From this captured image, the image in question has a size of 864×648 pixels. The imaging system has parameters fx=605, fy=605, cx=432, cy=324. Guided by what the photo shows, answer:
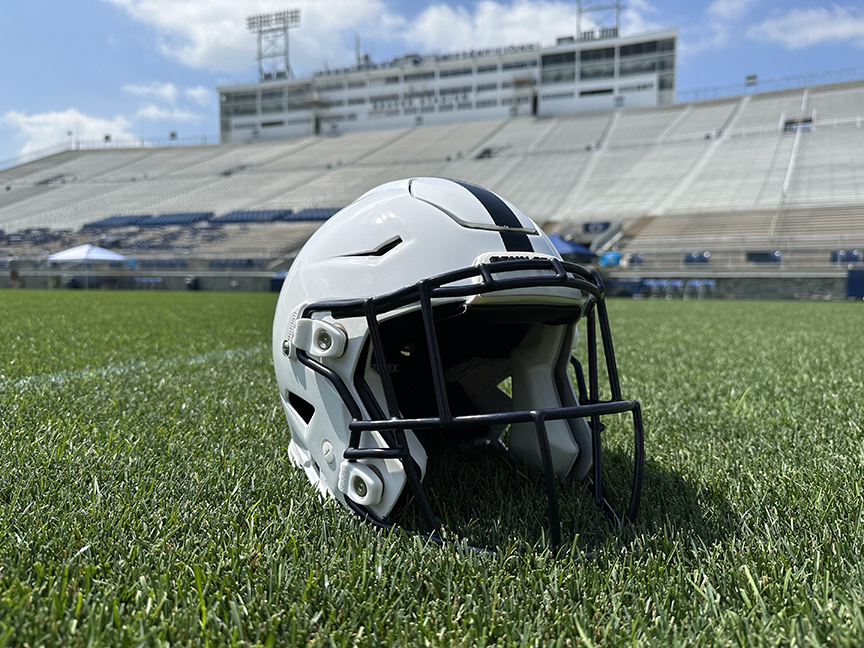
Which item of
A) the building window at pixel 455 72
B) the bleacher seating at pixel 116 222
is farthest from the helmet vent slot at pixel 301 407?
the building window at pixel 455 72

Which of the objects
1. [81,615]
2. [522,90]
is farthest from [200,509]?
[522,90]

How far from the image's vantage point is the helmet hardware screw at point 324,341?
1043 mm

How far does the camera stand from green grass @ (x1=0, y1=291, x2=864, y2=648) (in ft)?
2.43

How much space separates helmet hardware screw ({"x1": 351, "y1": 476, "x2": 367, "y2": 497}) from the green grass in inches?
2.2

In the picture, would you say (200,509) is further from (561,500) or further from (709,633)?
(709,633)

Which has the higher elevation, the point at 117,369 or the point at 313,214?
the point at 313,214

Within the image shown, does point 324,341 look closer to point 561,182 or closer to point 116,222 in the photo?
point 561,182

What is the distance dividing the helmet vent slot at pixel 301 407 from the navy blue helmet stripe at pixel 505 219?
1.78ft

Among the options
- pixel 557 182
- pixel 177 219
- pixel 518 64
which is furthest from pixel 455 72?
pixel 177 219

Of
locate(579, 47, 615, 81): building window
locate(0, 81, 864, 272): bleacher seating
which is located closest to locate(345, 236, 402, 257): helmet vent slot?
locate(0, 81, 864, 272): bleacher seating

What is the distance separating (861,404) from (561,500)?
1.60 meters

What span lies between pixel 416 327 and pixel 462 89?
1414 inches

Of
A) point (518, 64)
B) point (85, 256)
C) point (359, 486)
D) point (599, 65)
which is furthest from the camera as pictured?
point (518, 64)

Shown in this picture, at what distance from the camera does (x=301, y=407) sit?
1.27 metres
